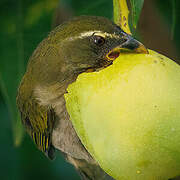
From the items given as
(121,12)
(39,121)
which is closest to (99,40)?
(121,12)

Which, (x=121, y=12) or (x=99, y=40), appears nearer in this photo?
(x=121, y=12)

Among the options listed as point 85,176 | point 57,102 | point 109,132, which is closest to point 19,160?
point 85,176

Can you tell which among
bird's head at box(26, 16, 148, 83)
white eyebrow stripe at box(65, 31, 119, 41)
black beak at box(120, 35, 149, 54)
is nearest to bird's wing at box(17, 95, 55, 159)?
bird's head at box(26, 16, 148, 83)

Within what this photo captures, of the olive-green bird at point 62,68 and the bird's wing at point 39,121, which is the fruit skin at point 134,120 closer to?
the olive-green bird at point 62,68

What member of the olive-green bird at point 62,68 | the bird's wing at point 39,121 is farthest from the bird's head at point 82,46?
the bird's wing at point 39,121

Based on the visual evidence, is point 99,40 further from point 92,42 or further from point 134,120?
point 134,120

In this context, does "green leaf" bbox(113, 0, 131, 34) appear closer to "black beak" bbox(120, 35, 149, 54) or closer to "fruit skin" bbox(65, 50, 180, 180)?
"black beak" bbox(120, 35, 149, 54)
